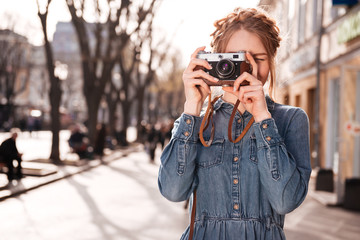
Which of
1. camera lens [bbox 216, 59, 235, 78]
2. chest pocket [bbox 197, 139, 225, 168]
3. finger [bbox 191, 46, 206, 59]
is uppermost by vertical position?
finger [bbox 191, 46, 206, 59]

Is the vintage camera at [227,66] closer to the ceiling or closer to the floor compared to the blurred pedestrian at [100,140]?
closer to the ceiling

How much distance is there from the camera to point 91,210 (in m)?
10.5

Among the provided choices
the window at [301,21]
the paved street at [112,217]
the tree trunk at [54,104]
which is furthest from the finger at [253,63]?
the window at [301,21]

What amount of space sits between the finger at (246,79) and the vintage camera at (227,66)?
2 centimetres

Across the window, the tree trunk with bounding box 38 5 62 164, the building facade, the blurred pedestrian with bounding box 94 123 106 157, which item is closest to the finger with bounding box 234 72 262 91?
the building facade

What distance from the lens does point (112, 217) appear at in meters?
9.77

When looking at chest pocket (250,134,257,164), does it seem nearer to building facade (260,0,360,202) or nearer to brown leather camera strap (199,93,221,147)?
brown leather camera strap (199,93,221,147)

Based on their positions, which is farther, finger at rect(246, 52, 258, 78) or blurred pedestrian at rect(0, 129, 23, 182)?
blurred pedestrian at rect(0, 129, 23, 182)

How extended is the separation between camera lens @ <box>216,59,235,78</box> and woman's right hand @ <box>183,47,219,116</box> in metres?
0.04

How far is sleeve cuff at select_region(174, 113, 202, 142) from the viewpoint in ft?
6.64

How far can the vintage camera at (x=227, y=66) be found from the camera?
1.95 m

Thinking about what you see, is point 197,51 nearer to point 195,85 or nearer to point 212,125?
point 195,85

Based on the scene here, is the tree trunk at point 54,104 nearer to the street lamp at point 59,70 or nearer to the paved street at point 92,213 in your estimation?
the street lamp at point 59,70

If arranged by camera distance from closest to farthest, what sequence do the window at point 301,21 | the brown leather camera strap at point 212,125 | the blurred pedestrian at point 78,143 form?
the brown leather camera strap at point 212,125 → the window at point 301,21 → the blurred pedestrian at point 78,143
